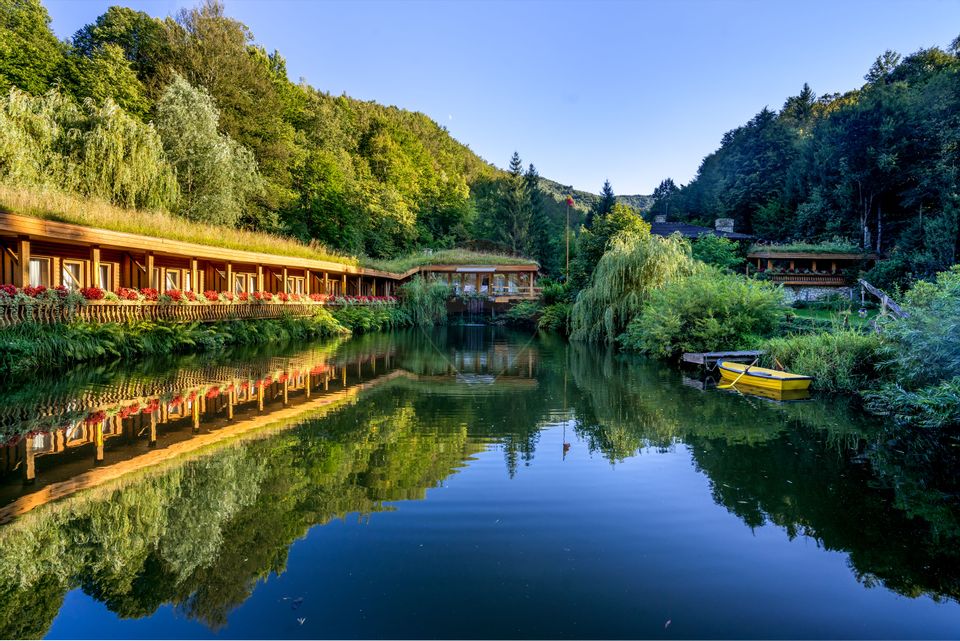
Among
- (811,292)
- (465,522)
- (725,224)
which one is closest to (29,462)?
(465,522)

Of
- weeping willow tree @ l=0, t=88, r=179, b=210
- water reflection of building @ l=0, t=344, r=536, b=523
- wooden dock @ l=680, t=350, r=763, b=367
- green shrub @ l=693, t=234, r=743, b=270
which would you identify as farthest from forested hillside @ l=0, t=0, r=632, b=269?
green shrub @ l=693, t=234, r=743, b=270

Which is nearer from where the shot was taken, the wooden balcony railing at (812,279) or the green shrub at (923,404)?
the green shrub at (923,404)

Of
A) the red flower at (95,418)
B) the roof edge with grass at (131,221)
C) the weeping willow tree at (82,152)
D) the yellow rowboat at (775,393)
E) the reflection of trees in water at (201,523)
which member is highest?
the weeping willow tree at (82,152)

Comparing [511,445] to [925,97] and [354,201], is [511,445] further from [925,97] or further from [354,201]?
[354,201]

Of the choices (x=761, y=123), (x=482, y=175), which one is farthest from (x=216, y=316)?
(x=482, y=175)

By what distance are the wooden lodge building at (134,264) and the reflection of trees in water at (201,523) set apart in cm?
1251

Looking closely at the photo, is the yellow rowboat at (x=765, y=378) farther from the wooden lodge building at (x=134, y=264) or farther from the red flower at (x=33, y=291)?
the wooden lodge building at (x=134, y=264)

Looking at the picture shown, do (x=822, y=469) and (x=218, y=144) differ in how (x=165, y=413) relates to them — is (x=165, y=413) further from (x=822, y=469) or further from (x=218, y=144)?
(x=218, y=144)

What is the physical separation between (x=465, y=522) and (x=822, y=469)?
456cm

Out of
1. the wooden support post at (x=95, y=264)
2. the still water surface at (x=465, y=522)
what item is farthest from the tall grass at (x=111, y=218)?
the still water surface at (x=465, y=522)

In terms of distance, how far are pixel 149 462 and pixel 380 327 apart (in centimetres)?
2602

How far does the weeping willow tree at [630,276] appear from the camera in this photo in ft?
67.4

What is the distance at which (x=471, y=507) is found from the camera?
17.3ft

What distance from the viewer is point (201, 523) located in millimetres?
4609
